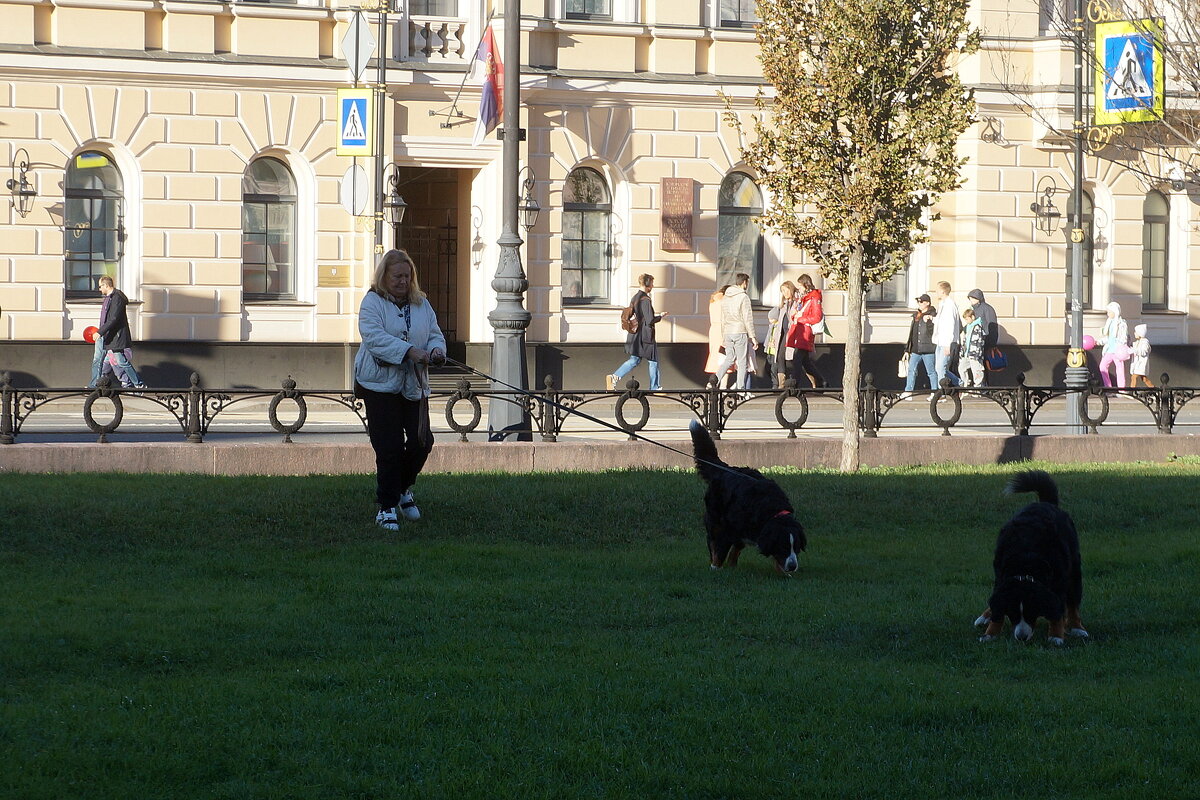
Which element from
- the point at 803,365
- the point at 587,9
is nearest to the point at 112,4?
the point at 587,9

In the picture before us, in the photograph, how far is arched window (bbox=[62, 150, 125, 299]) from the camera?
986 inches

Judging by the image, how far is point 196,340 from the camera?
83.3 ft

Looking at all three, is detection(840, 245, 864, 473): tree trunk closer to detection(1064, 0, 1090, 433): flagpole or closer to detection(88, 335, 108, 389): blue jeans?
detection(1064, 0, 1090, 433): flagpole

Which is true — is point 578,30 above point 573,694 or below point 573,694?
above

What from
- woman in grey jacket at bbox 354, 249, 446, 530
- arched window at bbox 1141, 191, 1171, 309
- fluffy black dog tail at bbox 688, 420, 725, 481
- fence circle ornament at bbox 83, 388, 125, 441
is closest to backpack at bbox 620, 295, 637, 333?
fence circle ornament at bbox 83, 388, 125, 441

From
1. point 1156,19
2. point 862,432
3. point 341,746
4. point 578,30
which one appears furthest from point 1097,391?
point 341,746

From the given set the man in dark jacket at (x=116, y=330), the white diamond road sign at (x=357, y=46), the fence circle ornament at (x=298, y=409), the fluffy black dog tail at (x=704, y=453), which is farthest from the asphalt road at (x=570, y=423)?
the white diamond road sign at (x=357, y=46)

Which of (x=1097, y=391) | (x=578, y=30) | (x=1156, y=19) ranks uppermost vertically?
(x=578, y=30)

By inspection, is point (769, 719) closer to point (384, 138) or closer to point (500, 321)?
point (500, 321)

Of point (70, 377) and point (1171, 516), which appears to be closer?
→ point (1171, 516)

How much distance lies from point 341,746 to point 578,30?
22.7 meters

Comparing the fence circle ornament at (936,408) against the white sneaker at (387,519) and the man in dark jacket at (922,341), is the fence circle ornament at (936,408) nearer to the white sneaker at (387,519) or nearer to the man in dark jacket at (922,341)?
the man in dark jacket at (922,341)

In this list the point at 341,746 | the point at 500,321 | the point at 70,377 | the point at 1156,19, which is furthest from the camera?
the point at 70,377

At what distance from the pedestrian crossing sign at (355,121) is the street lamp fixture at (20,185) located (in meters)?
5.11
